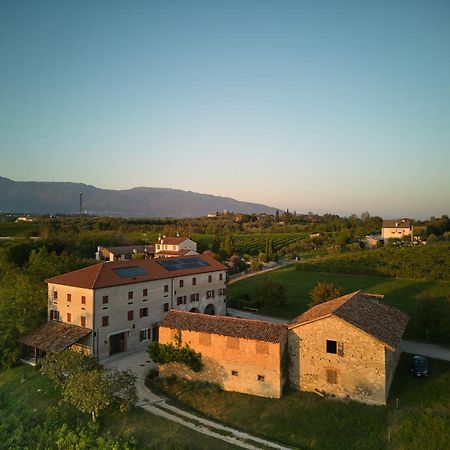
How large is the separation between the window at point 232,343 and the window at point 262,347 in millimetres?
1521

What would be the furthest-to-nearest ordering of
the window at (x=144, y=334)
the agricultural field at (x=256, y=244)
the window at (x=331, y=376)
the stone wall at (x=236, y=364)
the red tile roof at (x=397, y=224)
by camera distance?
the red tile roof at (x=397, y=224)
the agricultural field at (x=256, y=244)
the window at (x=144, y=334)
the stone wall at (x=236, y=364)
the window at (x=331, y=376)

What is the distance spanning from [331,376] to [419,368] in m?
6.64

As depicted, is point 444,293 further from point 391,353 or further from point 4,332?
point 4,332

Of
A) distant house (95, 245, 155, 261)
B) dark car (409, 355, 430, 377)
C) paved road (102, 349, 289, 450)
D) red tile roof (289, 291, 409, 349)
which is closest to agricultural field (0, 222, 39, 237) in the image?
distant house (95, 245, 155, 261)

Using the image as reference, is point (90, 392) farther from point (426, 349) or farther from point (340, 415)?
point (426, 349)

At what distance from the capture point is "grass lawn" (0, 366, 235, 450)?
21656 mm

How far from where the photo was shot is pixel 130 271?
1492 inches

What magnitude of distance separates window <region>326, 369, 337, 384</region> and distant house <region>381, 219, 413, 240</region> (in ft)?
309

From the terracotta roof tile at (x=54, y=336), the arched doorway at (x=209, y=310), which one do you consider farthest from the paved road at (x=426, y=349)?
the terracotta roof tile at (x=54, y=336)

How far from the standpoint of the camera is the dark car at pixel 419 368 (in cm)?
2695

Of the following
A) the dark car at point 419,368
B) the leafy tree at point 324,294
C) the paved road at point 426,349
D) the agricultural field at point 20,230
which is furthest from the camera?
the agricultural field at point 20,230

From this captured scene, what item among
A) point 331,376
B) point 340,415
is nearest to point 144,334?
point 331,376

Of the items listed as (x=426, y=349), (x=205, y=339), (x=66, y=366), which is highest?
(x=205, y=339)

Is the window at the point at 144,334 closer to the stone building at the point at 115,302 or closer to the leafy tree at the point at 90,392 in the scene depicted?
the stone building at the point at 115,302
